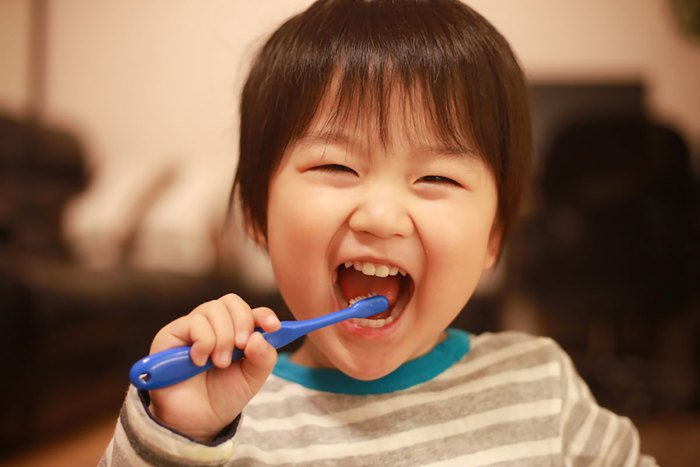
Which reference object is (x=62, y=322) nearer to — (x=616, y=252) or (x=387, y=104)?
(x=387, y=104)

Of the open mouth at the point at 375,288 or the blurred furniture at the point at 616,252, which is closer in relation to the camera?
the open mouth at the point at 375,288

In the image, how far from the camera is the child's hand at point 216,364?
1.20 feet

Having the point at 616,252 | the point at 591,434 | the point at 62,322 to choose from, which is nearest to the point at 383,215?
the point at 591,434

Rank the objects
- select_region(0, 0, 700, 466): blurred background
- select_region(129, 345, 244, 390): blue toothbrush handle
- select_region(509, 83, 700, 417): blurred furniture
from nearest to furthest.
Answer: select_region(129, 345, 244, 390): blue toothbrush handle, select_region(0, 0, 700, 466): blurred background, select_region(509, 83, 700, 417): blurred furniture

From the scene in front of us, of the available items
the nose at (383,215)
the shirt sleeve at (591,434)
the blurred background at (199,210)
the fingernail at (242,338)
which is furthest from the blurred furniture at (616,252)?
the fingernail at (242,338)

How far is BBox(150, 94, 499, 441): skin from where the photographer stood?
422mm

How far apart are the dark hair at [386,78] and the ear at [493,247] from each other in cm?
2

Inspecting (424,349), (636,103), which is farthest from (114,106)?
(636,103)

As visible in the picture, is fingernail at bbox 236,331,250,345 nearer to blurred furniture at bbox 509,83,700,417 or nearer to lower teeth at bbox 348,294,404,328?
lower teeth at bbox 348,294,404,328

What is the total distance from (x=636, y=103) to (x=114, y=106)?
1423mm

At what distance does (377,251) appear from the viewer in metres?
0.43

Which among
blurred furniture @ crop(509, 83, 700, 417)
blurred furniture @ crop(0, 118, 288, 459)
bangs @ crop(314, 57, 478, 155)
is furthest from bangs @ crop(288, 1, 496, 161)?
blurred furniture @ crop(509, 83, 700, 417)

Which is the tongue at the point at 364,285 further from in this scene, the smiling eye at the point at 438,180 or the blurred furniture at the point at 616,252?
the blurred furniture at the point at 616,252

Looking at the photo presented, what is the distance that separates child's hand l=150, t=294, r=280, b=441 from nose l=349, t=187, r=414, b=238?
10 cm
